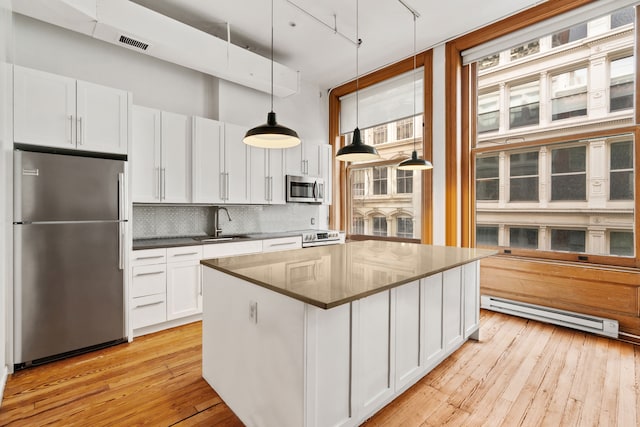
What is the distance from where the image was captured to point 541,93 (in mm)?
3471

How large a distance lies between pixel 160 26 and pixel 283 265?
9.37ft

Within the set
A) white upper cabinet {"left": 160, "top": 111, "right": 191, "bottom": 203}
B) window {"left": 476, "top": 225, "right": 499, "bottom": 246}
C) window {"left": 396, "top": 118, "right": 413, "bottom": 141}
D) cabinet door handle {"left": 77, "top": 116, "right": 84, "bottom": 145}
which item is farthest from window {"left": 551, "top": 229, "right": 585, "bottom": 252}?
cabinet door handle {"left": 77, "top": 116, "right": 84, "bottom": 145}

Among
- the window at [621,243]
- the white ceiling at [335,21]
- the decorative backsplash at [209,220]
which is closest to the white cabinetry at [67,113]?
the decorative backsplash at [209,220]

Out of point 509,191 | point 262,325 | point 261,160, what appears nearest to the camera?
point 262,325

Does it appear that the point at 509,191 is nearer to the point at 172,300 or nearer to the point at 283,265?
the point at 283,265

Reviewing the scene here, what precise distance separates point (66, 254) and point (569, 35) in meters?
5.24

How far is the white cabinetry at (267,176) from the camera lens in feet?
13.6

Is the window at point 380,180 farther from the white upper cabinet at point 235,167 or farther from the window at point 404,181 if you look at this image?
the white upper cabinet at point 235,167

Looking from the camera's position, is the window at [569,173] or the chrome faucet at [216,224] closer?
the window at [569,173]

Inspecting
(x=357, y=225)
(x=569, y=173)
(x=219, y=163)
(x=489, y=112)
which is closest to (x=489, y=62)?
(x=489, y=112)

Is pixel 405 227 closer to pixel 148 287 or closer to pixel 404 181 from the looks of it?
pixel 404 181

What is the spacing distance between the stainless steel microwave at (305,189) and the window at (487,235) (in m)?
2.30

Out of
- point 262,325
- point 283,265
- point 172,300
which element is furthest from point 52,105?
point 262,325

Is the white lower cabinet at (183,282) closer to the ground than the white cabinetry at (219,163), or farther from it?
closer to the ground
